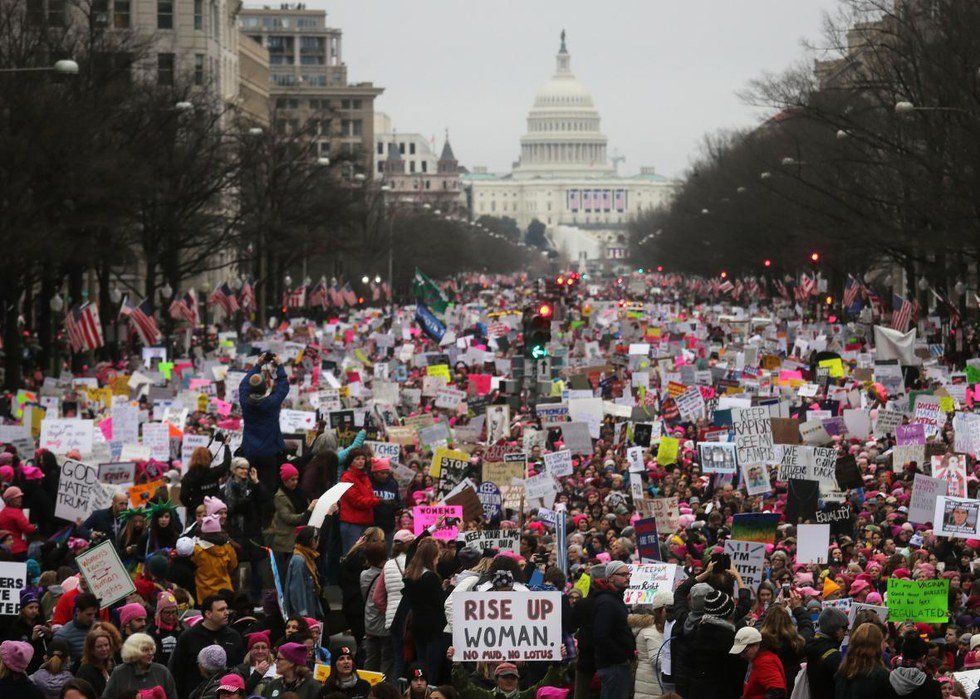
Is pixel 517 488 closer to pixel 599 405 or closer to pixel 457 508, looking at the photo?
pixel 457 508

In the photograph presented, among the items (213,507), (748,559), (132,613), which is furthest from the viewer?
(213,507)

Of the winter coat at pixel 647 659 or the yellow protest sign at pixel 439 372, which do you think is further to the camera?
the yellow protest sign at pixel 439 372

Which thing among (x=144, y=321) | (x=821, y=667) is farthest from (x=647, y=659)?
(x=144, y=321)

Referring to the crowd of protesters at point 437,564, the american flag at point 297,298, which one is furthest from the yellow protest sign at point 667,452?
the american flag at point 297,298

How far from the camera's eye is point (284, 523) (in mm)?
17984

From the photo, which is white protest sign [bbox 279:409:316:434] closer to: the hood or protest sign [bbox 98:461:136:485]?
protest sign [bbox 98:461:136:485]

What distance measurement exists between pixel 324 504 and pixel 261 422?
2.84m

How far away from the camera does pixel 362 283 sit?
105 metres

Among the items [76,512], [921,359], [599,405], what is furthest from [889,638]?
[921,359]

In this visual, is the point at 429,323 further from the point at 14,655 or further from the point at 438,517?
the point at 14,655

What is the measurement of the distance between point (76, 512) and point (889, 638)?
288 inches

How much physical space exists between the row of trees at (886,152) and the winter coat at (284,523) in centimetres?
1947

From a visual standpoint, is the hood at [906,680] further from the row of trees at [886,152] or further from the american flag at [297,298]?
the american flag at [297,298]

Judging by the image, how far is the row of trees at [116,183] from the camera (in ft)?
133
